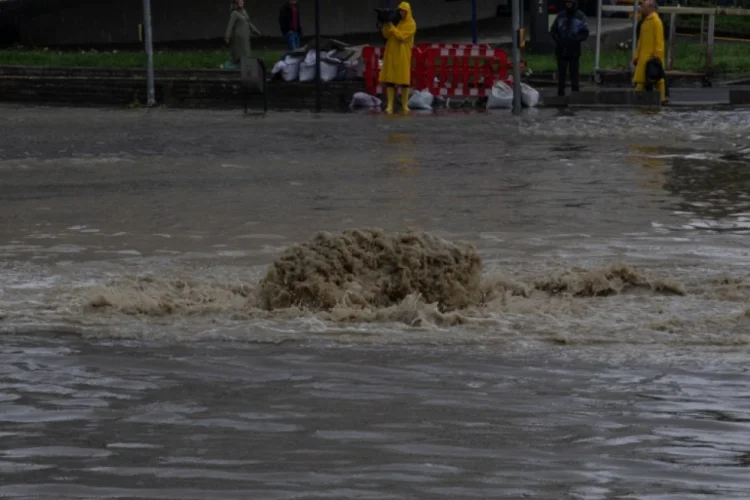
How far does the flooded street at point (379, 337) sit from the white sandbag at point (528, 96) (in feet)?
33.9

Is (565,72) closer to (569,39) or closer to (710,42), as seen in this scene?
(569,39)

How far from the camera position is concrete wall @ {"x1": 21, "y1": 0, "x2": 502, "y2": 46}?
135 feet

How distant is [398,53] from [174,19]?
51.4 feet

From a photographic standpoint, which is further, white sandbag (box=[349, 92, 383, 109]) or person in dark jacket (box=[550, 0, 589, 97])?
white sandbag (box=[349, 92, 383, 109])

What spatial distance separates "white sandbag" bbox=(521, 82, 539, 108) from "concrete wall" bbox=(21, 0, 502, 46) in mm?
15202

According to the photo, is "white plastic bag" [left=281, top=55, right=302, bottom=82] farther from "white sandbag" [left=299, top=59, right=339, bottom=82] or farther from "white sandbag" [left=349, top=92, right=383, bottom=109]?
"white sandbag" [left=349, top=92, right=383, bottom=109]

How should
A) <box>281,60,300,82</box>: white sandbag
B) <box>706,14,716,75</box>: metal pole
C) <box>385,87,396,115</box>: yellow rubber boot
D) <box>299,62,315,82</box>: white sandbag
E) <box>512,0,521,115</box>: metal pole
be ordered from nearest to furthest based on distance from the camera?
<box>512,0,521,115</box>: metal pole
<box>385,87,396,115</box>: yellow rubber boot
<box>706,14,716,75</box>: metal pole
<box>299,62,315,82</box>: white sandbag
<box>281,60,300,82</box>: white sandbag

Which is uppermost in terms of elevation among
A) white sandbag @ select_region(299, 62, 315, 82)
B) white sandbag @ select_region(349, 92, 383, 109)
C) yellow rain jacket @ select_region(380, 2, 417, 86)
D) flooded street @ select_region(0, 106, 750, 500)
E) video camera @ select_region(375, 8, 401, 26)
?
video camera @ select_region(375, 8, 401, 26)

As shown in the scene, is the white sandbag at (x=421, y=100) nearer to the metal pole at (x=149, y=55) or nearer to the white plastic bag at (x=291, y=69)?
the white plastic bag at (x=291, y=69)

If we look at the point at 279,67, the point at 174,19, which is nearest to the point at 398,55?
the point at 279,67

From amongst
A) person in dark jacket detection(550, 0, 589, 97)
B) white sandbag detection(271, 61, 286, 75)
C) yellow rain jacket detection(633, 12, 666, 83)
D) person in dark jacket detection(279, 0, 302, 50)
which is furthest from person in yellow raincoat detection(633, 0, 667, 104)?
person in dark jacket detection(279, 0, 302, 50)

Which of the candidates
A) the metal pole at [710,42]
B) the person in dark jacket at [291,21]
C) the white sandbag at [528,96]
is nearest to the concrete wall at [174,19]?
the person in dark jacket at [291,21]

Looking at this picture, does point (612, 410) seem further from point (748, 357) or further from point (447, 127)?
point (447, 127)

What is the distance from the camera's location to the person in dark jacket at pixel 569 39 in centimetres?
2767
